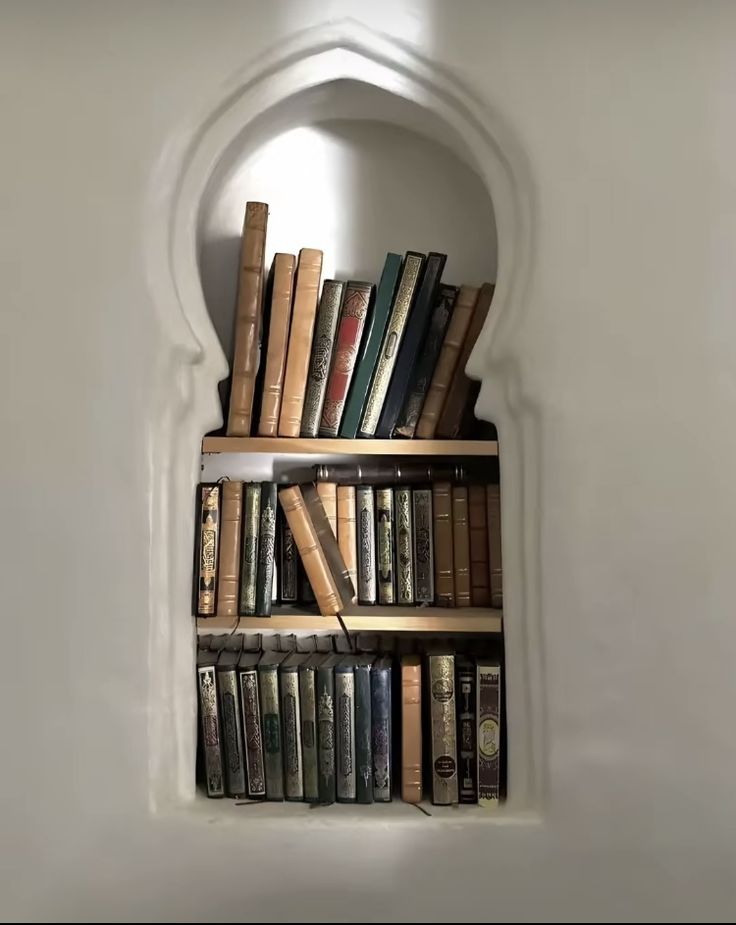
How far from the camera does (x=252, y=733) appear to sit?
1370 mm

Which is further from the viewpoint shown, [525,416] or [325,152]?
[325,152]

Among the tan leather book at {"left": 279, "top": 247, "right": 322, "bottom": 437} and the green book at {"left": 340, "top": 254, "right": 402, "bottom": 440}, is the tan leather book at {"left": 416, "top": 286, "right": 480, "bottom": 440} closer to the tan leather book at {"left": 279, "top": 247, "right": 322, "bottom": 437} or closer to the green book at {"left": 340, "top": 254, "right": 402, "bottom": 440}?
the green book at {"left": 340, "top": 254, "right": 402, "bottom": 440}

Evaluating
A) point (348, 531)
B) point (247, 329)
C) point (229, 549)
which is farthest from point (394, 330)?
point (229, 549)

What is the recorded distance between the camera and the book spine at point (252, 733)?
1370mm

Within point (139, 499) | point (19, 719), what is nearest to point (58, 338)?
point (139, 499)

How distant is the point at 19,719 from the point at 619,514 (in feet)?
3.31

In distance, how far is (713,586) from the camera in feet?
4.15

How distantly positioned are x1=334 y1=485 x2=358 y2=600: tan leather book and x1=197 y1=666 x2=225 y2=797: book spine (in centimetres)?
31

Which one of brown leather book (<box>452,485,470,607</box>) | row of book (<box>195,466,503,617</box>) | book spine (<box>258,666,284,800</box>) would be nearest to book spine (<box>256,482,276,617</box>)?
row of book (<box>195,466,503,617</box>)

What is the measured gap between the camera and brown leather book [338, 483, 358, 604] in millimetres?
1454

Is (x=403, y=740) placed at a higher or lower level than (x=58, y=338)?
lower

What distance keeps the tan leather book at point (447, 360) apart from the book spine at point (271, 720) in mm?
502

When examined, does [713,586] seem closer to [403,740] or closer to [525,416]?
[525,416]

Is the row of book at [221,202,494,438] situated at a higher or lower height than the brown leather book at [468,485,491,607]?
higher
